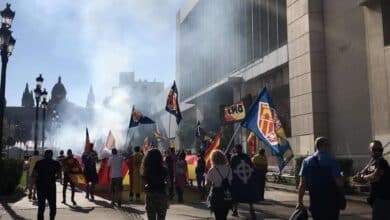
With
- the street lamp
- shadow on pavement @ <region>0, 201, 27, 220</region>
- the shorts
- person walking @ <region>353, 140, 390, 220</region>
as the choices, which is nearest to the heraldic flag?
the shorts

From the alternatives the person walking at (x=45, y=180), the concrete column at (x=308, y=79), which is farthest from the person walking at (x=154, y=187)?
the concrete column at (x=308, y=79)

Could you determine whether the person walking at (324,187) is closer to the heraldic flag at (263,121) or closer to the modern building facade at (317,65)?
the heraldic flag at (263,121)

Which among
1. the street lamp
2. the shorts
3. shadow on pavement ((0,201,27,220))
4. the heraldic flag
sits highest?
the street lamp

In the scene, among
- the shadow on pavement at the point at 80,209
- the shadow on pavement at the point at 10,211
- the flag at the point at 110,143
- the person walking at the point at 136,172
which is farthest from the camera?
the flag at the point at 110,143

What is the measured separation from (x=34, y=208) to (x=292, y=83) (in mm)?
17656

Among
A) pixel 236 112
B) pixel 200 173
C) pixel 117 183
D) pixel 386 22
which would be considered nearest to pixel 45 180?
pixel 117 183

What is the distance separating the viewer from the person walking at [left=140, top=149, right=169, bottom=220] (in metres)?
7.79

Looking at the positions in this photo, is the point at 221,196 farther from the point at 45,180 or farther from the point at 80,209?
the point at 80,209

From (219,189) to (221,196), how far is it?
0.38ft

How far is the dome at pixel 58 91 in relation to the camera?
153 m

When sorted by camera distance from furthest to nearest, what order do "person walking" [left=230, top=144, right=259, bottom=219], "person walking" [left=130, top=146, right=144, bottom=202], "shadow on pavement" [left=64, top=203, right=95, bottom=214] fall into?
"person walking" [left=130, top=146, right=144, bottom=202] < "shadow on pavement" [left=64, top=203, right=95, bottom=214] < "person walking" [left=230, top=144, right=259, bottom=219]

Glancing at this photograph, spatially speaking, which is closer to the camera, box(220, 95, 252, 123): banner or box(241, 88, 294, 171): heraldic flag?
box(241, 88, 294, 171): heraldic flag

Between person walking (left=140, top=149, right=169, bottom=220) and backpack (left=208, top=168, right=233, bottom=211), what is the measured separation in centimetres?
75

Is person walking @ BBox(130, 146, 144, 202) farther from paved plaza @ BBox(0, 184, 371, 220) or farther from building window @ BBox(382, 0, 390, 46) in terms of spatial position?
building window @ BBox(382, 0, 390, 46)
